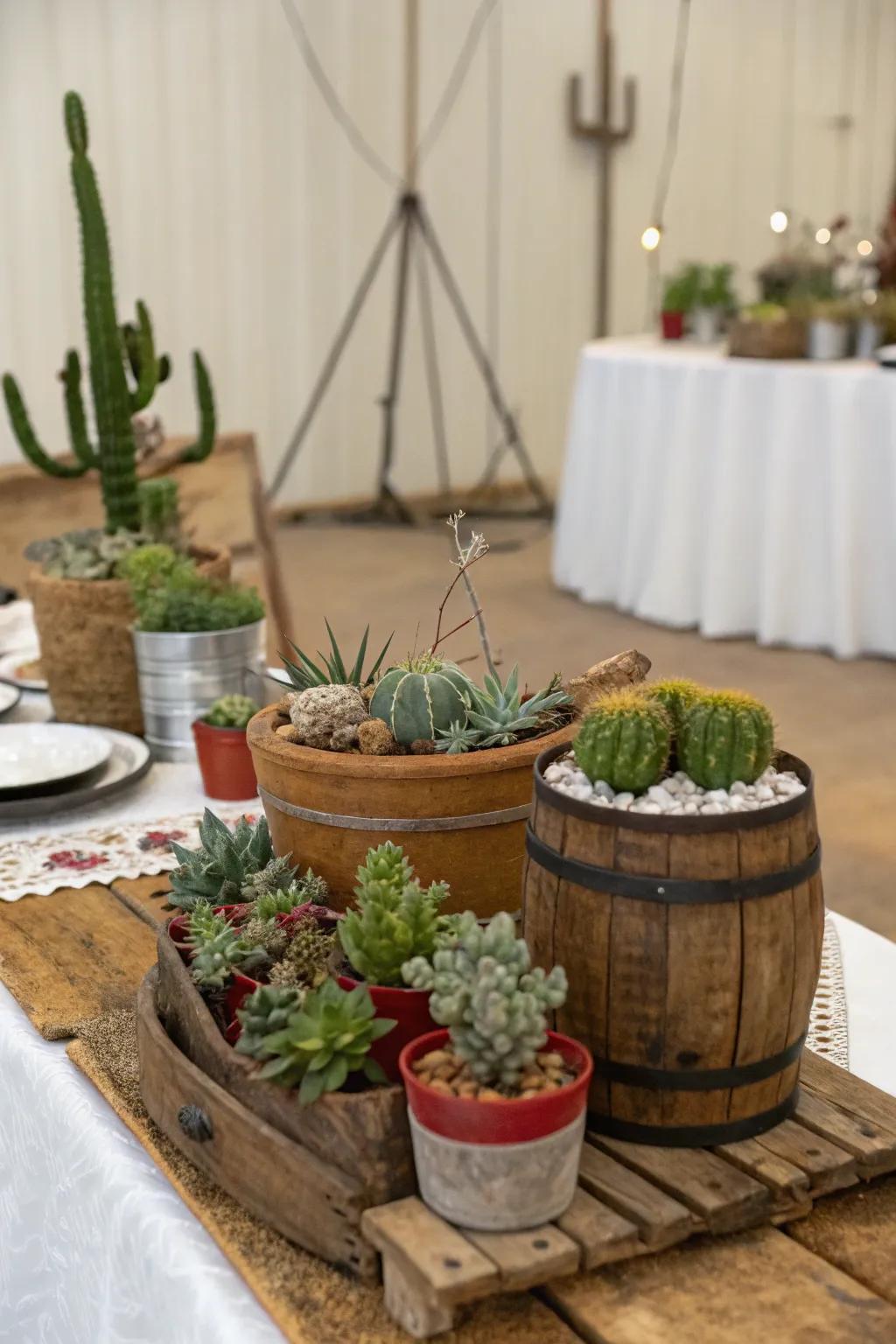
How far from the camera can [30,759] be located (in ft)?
4.96

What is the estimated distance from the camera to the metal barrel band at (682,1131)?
0.78 meters

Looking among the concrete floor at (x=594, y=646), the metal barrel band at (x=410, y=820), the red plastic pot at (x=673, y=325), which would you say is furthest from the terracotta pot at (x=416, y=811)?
the red plastic pot at (x=673, y=325)

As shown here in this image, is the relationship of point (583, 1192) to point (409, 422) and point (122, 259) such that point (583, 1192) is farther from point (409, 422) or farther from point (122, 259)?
point (409, 422)

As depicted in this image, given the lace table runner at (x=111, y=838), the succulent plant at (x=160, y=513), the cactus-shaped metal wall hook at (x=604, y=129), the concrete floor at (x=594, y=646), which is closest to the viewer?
the lace table runner at (x=111, y=838)

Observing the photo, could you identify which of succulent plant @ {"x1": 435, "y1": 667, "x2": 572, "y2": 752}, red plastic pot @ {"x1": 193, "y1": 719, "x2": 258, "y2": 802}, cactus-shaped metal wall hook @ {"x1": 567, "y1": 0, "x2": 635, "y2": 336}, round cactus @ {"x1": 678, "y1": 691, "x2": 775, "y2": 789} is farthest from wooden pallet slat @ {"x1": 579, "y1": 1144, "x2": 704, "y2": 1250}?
cactus-shaped metal wall hook @ {"x1": 567, "y1": 0, "x2": 635, "y2": 336}

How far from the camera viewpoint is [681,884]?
29.4 inches

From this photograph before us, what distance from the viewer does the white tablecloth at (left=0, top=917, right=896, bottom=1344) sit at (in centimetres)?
76

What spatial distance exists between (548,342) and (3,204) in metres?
3.03

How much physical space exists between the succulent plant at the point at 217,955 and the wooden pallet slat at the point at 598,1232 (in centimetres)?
25

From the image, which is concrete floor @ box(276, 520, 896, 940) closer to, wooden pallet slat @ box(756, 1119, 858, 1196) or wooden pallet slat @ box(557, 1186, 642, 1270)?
wooden pallet slat @ box(756, 1119, 858, 1196)

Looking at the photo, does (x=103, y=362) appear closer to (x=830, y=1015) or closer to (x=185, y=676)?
(x=185, y=676)

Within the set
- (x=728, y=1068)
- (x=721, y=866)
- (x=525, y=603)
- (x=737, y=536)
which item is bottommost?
(x=525, y=603)

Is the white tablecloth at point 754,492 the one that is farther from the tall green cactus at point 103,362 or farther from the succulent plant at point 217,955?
the succulent plant at point 217,955

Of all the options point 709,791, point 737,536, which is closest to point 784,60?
point 737,536
